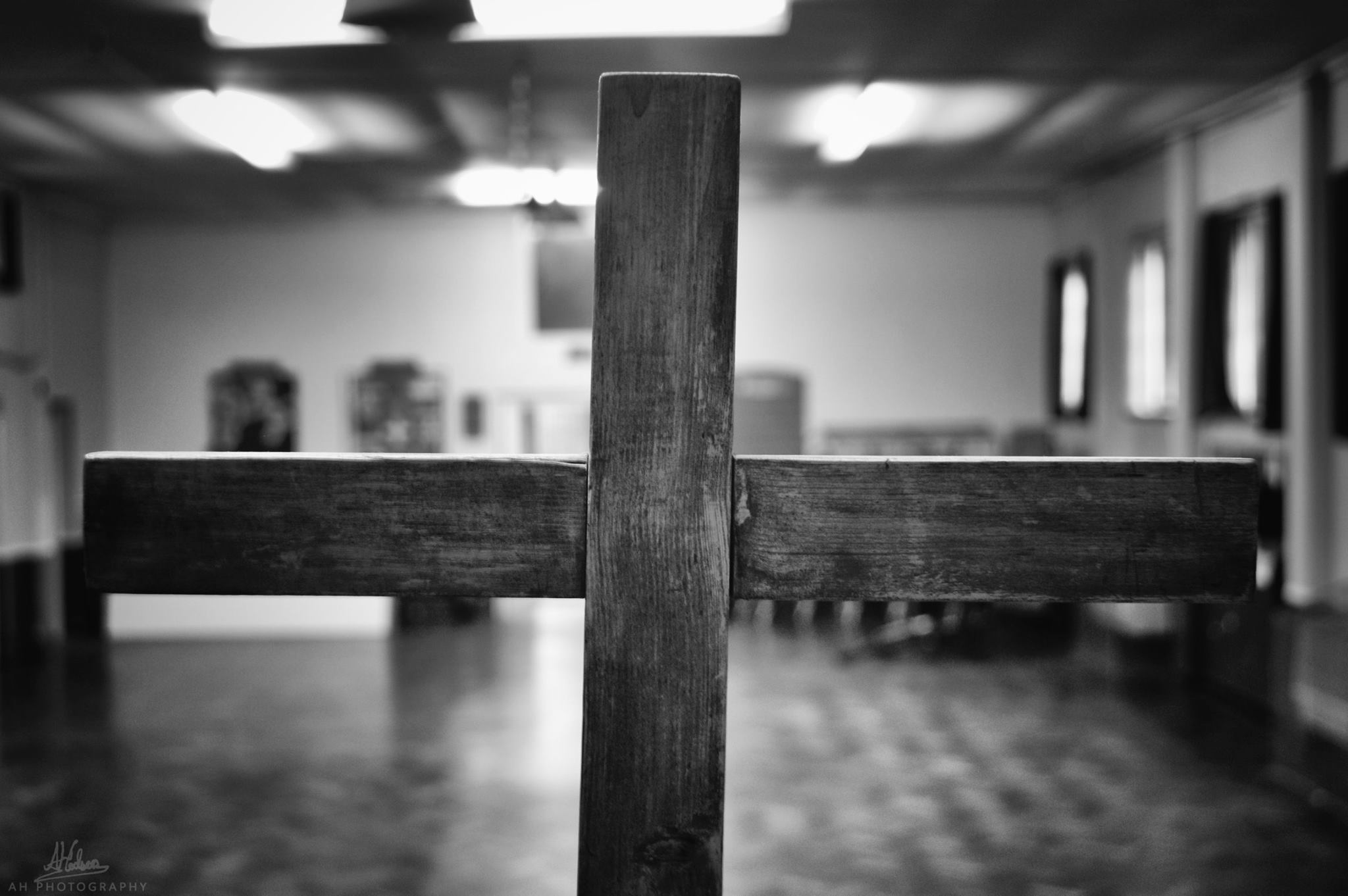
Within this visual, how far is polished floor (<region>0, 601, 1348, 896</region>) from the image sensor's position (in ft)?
13.1

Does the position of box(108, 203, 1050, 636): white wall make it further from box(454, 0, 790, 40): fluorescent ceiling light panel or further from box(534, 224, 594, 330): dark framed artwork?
box(454, 0, 790, 40): fluorescent ceiling light panel

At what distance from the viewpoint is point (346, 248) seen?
977 cm

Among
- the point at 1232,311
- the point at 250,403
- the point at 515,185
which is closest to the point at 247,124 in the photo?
the point at 515,185

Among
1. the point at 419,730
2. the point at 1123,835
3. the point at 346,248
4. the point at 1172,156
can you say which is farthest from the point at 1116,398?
the point at 346,248

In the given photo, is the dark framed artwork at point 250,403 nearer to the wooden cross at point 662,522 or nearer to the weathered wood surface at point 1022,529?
the wooden cross at point 662,522

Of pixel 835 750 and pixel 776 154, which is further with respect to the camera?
pixel 776 154

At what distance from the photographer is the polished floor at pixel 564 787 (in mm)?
3998

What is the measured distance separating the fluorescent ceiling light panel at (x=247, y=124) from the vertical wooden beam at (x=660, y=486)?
19.0 feet

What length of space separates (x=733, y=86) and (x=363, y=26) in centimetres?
434

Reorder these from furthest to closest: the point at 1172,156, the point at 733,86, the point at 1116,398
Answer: the point at 1116,398 → the point at 1172,156 → the point at 733,86

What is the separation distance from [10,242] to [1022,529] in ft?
30.1

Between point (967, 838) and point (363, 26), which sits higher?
point (363, 26)

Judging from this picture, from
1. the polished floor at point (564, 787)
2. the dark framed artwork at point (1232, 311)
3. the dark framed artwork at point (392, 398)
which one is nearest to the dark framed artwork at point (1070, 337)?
the dark framed artwork at point (1232, 311)

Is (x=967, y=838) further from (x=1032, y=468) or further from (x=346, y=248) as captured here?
(x=346, y=248)
